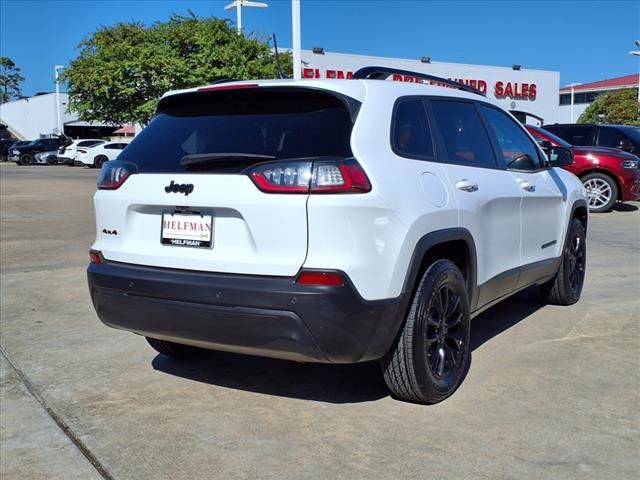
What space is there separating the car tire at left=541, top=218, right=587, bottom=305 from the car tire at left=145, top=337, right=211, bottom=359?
2999 mm

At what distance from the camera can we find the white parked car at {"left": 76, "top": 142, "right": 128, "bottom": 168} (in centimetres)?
3572

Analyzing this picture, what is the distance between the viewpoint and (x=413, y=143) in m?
3.76

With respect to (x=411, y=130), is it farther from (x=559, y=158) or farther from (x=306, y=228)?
(x=559, y=158)

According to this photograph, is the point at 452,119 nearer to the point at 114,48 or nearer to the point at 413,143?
the point at 413,143

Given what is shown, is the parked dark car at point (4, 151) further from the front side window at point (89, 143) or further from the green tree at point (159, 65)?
the green tree at point (159, 65)

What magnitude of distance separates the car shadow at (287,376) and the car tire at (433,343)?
344 millimetres

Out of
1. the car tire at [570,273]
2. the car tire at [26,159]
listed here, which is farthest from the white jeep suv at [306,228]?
the car tire at [26,159]

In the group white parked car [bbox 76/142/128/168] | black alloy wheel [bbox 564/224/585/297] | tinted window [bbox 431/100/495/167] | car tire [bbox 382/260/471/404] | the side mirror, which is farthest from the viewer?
white parked car [bbox 76/142/128/168]

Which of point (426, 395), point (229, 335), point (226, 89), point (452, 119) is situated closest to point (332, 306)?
point (229, 335)

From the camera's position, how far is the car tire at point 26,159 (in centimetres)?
4106

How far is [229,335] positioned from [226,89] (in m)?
1.33

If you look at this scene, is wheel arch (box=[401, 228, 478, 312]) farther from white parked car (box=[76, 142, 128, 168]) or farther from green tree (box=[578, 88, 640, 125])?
green tree (box=[578, 88, 640, 125])

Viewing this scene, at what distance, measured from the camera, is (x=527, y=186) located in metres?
4.88

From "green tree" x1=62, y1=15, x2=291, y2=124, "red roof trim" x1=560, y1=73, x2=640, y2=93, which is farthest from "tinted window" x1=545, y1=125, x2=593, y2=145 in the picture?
"red roof trim" x1=560, y1=73, x2=640, y2=93
